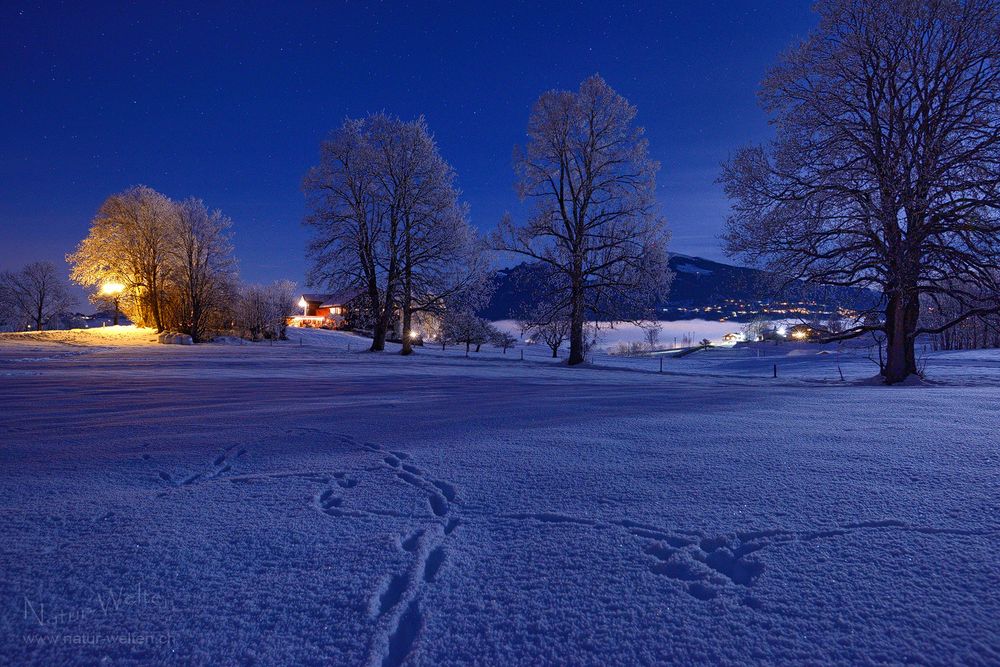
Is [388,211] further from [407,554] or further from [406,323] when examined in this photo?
[407,554]

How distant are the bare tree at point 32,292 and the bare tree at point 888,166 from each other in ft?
237

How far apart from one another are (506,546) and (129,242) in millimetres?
35068

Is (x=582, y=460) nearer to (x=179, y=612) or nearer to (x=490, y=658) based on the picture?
(x=490, y=658)

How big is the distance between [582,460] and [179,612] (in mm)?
2127

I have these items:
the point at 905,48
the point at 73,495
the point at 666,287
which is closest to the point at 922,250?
the point at 905,48

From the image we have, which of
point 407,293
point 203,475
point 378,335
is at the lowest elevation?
point 203,475

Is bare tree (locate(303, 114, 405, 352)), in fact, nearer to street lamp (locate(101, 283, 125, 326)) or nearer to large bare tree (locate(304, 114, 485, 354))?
large bare tree (locate(304, 114, 485, 354))

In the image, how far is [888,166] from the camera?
9.34m

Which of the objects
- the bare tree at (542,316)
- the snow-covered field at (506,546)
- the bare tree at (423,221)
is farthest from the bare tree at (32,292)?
the snow-covered field at (506,546)

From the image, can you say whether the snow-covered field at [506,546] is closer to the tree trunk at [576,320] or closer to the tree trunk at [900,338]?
the tree trunk at [900,338]

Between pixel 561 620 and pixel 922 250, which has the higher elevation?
pixel 922 250

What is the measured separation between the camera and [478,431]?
387cm

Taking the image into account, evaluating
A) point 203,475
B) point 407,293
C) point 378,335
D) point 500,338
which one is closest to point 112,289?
point 378,335

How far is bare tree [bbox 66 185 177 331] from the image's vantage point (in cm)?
2778
